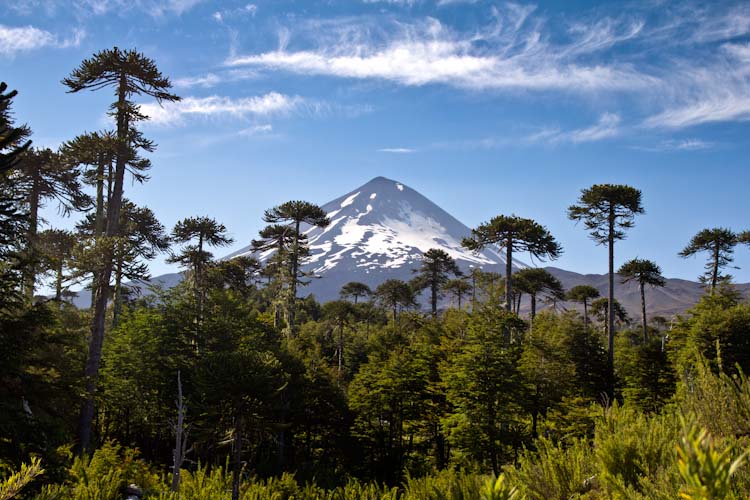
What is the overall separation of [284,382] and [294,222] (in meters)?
14.7

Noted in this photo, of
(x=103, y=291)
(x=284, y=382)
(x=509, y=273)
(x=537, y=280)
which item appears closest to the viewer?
(x=103, y=291)

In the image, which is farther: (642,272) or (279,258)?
(642,272)

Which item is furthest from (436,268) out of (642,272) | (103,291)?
(103,291)

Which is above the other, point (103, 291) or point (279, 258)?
point (279, 258)

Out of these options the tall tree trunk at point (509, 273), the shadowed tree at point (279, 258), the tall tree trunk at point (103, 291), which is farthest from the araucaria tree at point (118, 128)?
the tall tree trunk at point (509, 273)

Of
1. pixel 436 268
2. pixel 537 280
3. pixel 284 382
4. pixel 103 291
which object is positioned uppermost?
pixel 436 268

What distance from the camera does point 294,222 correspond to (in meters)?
31.7

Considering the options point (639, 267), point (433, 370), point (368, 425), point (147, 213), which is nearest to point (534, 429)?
point (433, 370)

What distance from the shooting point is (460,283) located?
172ft

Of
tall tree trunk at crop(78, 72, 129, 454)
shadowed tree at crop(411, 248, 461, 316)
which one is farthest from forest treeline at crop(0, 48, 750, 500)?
shadowed tree at crop(411, 248, 461, 316)

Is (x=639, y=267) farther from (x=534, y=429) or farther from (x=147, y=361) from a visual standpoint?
(x=147, y=361)

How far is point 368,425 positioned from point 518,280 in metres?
22.0

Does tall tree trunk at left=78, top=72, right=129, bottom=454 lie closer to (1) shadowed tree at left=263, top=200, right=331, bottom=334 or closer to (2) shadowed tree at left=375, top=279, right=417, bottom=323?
(1) shadowed tree at left=263, top=200, right=331, bottom=334

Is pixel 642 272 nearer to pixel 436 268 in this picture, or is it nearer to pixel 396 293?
pixel 436 268
